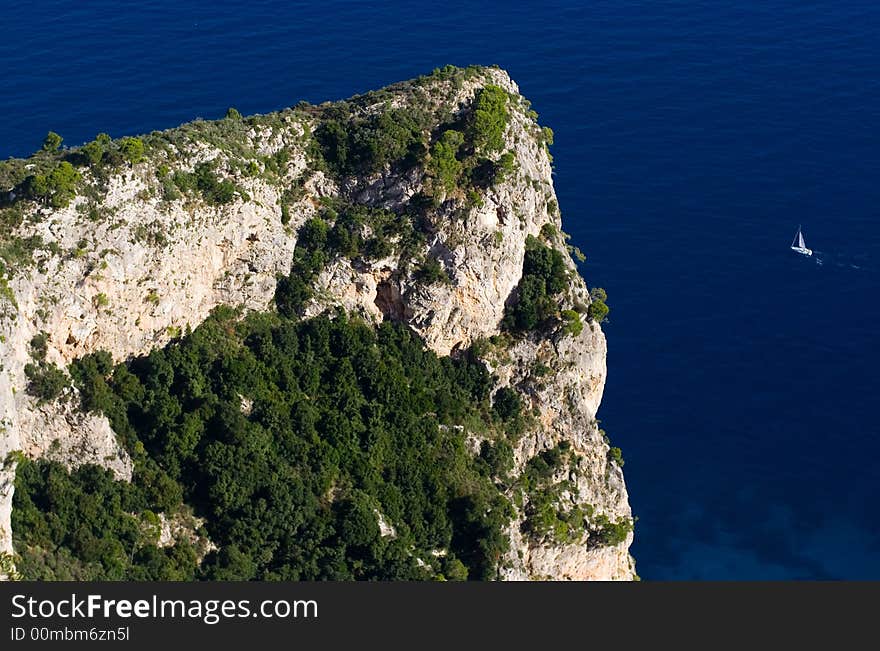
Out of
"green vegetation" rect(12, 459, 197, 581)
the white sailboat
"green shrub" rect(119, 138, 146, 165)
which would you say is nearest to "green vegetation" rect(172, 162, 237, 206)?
"green shrub" rect(119, 138, 146, 165)

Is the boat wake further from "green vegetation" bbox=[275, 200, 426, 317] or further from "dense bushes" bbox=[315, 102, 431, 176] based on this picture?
"green vegetation" bbox=[275, 200, 426, 317]

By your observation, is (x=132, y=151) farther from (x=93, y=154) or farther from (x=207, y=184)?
(x=207, y=184)

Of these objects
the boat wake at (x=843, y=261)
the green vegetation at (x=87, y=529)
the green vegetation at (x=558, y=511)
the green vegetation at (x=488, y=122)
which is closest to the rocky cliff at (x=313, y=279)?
the green vegetation at (x=558, y=511)

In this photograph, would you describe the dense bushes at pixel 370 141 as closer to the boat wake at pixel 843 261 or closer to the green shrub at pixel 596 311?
the green shrub at pixel 596 311

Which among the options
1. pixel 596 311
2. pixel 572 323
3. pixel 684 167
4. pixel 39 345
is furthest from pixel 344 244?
pixel 684 167

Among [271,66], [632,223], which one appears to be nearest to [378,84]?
[271,66]

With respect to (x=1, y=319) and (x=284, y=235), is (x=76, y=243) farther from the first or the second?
(x=284, y=235)
